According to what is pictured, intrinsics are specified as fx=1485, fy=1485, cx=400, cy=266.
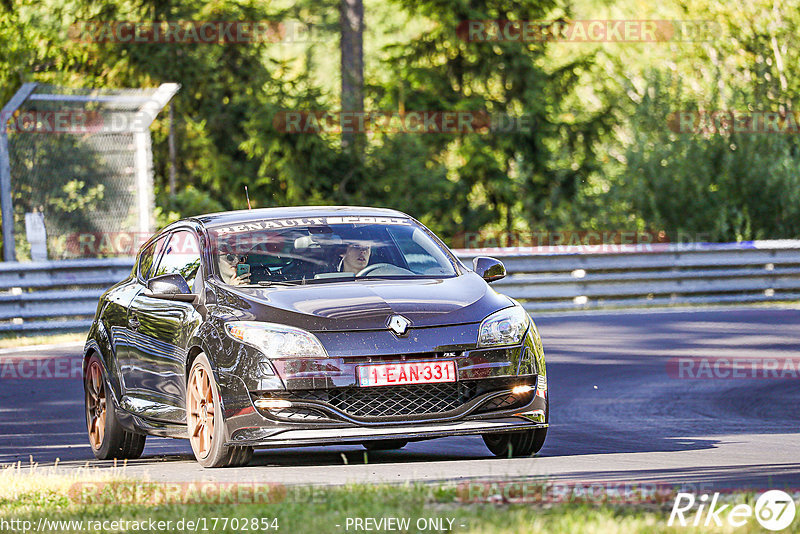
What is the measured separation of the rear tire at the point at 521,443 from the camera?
8727mm

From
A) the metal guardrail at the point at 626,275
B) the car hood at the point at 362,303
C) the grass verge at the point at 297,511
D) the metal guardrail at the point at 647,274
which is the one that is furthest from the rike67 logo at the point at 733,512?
the metal guardrail at the point at 647,274

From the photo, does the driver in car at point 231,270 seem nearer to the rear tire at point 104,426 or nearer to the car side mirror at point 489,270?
the rear tire at point 104,426

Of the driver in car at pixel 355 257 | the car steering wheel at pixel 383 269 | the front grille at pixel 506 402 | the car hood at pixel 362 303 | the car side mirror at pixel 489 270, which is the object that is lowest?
the front grille at pixel 506 402

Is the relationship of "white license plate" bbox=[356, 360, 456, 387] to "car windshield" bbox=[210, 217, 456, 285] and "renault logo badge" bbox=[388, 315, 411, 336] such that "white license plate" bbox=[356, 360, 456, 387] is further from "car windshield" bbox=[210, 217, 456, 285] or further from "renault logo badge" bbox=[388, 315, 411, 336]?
"car windshield" bbox=[210, 217, 456, 285]

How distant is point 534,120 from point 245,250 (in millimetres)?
27600

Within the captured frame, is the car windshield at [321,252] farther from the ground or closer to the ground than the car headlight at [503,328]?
farther from the ground

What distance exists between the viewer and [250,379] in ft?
26.5

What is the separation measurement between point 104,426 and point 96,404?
1.16ft

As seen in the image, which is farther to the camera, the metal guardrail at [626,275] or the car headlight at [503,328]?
the metal guardrail at [626,275]

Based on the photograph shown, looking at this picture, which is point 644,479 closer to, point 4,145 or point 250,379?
point 250,379

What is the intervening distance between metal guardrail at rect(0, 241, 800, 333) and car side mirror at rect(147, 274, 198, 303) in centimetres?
1048

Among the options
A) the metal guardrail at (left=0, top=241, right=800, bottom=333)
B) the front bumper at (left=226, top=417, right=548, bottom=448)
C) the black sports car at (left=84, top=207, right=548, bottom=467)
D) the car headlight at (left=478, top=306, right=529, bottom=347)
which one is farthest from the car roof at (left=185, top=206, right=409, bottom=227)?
the metal guardrail at (left=0, top=241, right=800, bottom=333)

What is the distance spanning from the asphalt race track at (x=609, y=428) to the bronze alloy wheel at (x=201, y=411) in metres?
0.19

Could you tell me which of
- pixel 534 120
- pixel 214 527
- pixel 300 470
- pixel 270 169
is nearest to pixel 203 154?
pixel 270 169
